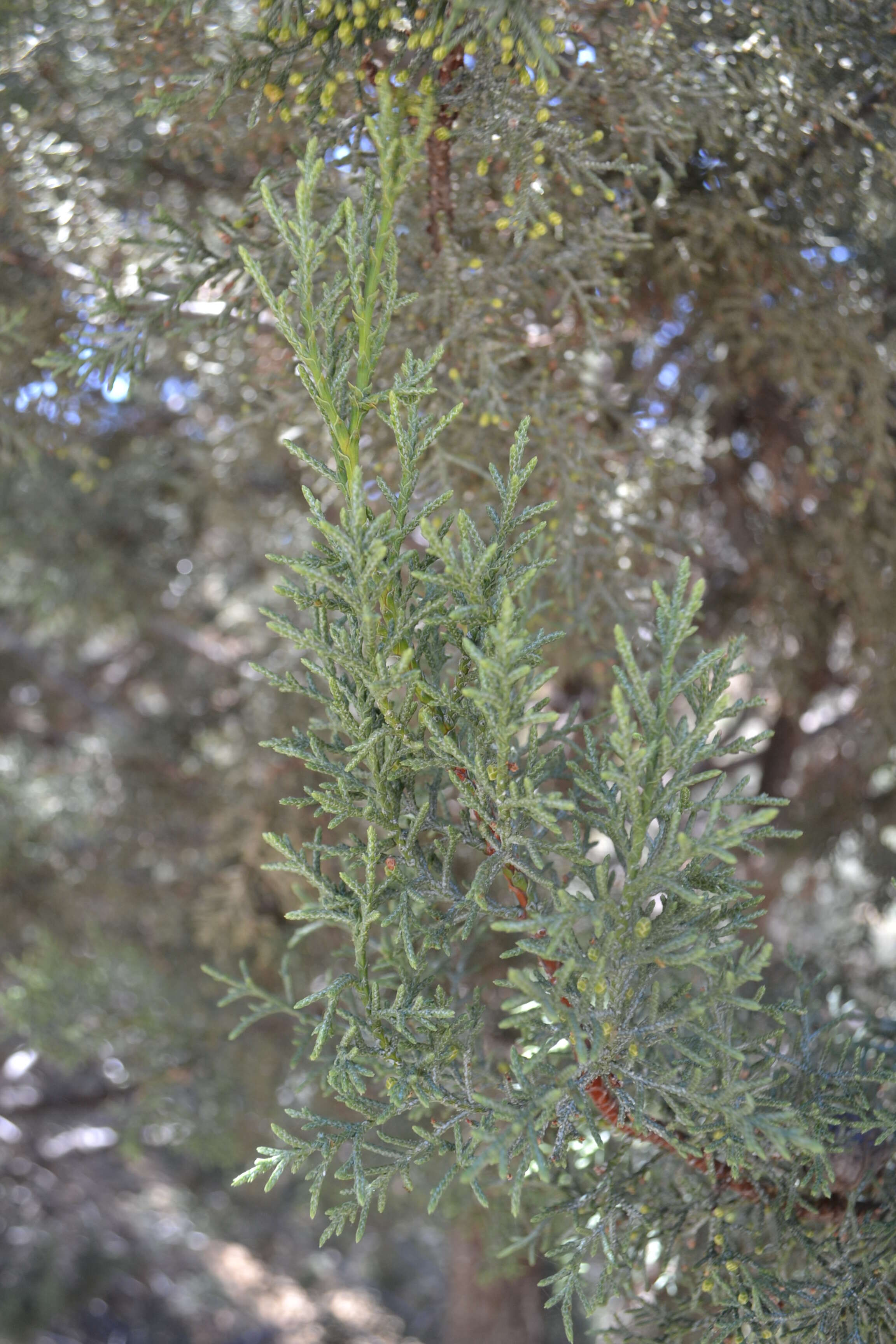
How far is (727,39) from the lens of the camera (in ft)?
6.95

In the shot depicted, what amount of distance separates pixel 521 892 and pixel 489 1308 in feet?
14.9

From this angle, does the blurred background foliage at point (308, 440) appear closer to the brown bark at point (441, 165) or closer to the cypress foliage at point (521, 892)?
the brown bark at point (441, 165)

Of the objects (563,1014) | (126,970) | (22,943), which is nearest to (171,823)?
(126,970)

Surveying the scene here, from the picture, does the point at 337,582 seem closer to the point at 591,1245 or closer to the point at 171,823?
the point at 591,1245

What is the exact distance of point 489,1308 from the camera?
495 centimetres

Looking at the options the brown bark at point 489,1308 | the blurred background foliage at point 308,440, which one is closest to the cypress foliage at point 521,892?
the blurred background foliage at point 308,440

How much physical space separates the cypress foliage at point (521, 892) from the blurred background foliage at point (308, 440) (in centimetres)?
49

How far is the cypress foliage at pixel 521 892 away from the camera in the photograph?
4.67ft

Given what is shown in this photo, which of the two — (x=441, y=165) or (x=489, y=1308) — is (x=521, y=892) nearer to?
(x=441, y=165)

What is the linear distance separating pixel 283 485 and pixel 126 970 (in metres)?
2.67

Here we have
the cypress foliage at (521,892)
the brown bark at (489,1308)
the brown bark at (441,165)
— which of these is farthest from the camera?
the brown bark at (489,1308)

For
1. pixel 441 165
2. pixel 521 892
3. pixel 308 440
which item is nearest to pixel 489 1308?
pixel 521 892

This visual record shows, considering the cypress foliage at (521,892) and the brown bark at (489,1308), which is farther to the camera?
the brown bark at (489,1308)

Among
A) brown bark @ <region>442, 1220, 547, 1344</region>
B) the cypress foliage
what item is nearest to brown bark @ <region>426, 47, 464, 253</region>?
the cypress foliage
